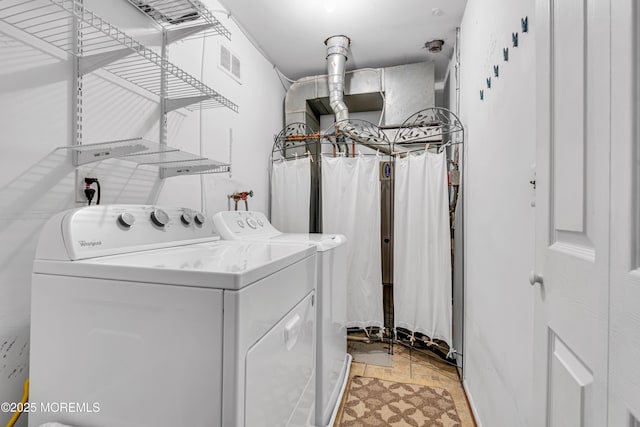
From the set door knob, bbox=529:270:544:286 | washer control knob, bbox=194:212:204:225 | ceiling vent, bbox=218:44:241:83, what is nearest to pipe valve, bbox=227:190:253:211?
washer control knob, bbox=194:212:204:225

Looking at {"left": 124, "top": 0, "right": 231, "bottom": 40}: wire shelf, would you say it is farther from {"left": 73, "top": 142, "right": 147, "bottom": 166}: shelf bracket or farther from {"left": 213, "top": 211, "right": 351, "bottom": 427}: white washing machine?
{"left": 213, "top": 211, "right": 351, "bottom": 427}: white washing machine

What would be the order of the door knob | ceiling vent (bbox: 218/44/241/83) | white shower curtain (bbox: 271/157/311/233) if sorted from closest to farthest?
the door knob < ceiling vent (bbox: 218/44/241/83) < white shower curtain (bbox: 271/157/311/233)

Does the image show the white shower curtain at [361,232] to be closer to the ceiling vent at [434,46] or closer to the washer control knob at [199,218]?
the ceiling vent at [434,46]

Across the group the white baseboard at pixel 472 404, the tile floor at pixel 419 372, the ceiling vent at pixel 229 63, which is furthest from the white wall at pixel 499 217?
the ceiling vent at pixel 229 63

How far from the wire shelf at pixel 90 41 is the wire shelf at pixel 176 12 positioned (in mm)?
287

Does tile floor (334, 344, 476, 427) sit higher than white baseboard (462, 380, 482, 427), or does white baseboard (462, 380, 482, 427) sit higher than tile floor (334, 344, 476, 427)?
white baseboard (462, 380, 482, 427)

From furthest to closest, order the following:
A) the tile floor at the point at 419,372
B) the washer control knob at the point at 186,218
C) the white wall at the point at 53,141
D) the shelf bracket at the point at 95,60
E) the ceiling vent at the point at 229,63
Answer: the ceiling vent at the point at 229,63
the tile floor at the point at 419,372
the washer control knob at the point at 186,218
the shelf bracket at the point at 95,60
the white wall at the point at 53,141

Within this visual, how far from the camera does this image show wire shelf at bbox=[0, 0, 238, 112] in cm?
102

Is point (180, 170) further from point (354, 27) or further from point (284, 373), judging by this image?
point (354, 27)

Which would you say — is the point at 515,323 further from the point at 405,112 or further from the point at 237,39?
the point at 237,39

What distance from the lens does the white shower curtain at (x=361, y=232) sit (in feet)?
8.75

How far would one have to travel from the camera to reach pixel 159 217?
128cm

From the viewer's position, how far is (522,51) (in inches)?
44.9

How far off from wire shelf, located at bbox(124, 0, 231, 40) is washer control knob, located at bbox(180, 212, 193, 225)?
906 millimetres
